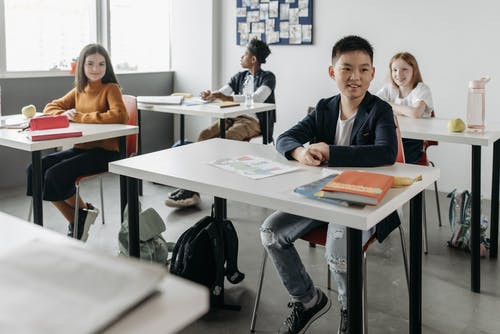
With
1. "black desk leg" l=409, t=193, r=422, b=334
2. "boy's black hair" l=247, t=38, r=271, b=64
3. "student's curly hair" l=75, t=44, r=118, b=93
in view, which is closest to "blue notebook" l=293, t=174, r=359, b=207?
"black desk leg" l=409, t=193, r=422, b=334

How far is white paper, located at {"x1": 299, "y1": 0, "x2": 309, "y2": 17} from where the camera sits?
4.71m

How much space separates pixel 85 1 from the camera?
15.9 ft

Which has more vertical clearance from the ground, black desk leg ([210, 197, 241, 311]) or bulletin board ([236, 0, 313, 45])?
bulletin board ([236, 0, 313, 45])

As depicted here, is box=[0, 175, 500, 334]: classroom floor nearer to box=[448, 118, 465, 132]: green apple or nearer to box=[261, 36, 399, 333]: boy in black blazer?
box=[261, 36, 399, 333]: boy in black blazer

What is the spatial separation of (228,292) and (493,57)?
2.66m

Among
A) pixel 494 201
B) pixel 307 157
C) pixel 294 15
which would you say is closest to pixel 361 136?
pixel 307 157

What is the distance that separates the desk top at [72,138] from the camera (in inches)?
94.3

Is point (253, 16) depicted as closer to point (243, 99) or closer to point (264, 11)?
point (264, 11)

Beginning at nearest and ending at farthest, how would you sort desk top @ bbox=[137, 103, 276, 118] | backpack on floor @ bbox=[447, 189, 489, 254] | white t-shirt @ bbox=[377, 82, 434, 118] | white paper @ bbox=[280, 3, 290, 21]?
backpack on floor @ bbox=[447, 189, 489, 254]
white t-shirt @ bbox=[377, 82, 434, 118]
desk top @ bbox=[137, 103, 276, 118]
white paper @ bbox=[280, 3, 290, 21]

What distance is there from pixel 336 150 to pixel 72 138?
4.21 feet

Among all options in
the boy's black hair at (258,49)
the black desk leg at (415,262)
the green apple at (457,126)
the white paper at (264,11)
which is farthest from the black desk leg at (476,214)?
the white paper at (264,11)

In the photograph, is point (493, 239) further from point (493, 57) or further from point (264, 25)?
point (264, 25)

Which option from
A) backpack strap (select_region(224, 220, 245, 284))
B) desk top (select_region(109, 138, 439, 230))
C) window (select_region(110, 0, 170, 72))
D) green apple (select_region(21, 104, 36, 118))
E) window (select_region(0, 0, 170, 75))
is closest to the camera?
desk top (select_region(109, 138, 439, 230))

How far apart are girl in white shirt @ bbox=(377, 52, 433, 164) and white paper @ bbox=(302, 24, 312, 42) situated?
4.72ft
